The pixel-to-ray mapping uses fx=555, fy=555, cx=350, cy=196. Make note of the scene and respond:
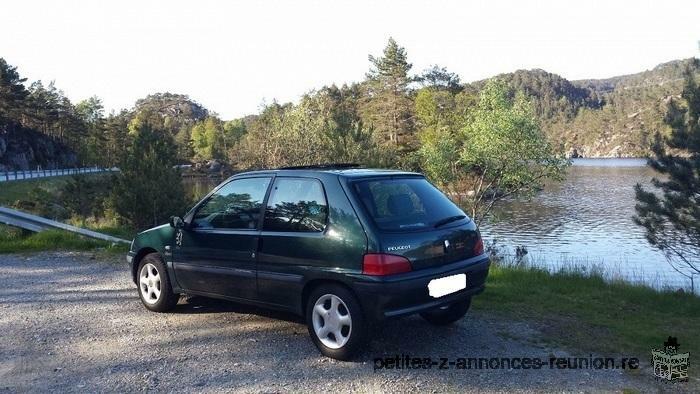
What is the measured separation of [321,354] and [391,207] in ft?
4.76

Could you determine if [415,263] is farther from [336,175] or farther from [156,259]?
[156,259]

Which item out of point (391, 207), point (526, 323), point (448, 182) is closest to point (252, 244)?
point (391, 207)

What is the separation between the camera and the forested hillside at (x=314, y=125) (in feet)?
73.0

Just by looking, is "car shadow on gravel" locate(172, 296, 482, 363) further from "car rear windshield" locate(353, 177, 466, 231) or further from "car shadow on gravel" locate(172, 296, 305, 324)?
"car rear windshield" locate(353, 177, 466, 231)

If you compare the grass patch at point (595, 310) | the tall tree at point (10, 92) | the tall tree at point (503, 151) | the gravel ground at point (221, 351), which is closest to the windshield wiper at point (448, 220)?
the gravel ground at point (221, 351)

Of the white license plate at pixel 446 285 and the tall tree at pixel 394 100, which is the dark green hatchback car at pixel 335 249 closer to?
the white license plate at pixel 446 285

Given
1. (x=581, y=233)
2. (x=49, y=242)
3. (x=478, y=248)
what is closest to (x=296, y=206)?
(x=478, y=248)

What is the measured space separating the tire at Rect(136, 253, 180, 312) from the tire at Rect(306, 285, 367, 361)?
7.05ft

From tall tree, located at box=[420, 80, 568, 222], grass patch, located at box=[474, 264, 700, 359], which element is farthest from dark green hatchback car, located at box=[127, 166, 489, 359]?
tall tree, located at box=[420, 80, 568, 222]

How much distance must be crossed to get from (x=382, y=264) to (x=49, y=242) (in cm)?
941

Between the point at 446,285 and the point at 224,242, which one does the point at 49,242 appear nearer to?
the point at 224,242

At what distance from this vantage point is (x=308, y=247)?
16.1 ft

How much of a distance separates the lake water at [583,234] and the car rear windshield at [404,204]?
5.67m

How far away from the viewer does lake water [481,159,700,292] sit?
18.4 metres
